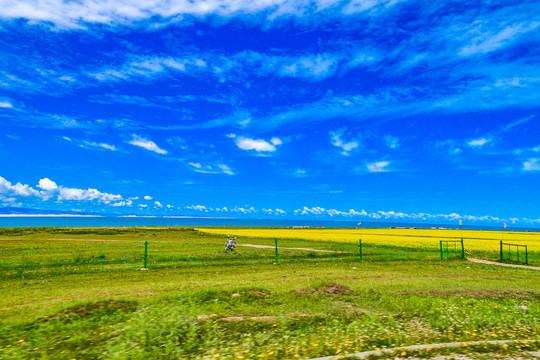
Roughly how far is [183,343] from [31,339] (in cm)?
407

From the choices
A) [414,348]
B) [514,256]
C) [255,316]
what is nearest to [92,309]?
[255,316]

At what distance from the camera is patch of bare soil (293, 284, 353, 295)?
14704 mm

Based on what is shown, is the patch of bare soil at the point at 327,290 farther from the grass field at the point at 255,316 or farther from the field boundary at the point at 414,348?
the field boundary at the point at 414,348

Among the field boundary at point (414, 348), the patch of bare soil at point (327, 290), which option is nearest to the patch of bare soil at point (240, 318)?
the field boundary at point (414, 348)

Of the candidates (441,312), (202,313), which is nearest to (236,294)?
(202,313)

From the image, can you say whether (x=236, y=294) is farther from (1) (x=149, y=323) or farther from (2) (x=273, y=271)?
(2) (x=273, y=271)

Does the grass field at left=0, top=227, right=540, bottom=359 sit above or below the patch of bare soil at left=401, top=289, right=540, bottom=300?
above

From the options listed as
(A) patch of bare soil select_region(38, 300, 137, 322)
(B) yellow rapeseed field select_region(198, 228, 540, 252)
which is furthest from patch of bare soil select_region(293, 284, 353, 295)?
(B) yellow rapeseed field select_region(198, 228, 540, 252)

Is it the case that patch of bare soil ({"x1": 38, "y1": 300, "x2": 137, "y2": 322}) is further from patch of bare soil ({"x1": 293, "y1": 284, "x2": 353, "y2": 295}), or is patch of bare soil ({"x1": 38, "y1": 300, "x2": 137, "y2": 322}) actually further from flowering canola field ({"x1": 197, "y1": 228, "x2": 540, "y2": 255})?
flowering canola field ({"x1": 197, "y1": 228, "x2": 540, "y2": 255})

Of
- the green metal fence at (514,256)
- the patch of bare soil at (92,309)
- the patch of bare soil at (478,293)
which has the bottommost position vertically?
the green metal fence at (514,256)

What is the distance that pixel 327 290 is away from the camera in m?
15.1

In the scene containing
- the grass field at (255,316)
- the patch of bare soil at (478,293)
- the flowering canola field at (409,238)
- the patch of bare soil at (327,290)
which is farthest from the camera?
the flowering canola field at (409,238)

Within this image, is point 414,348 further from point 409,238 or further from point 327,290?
point 409,238

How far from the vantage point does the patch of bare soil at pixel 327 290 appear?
579 inches
